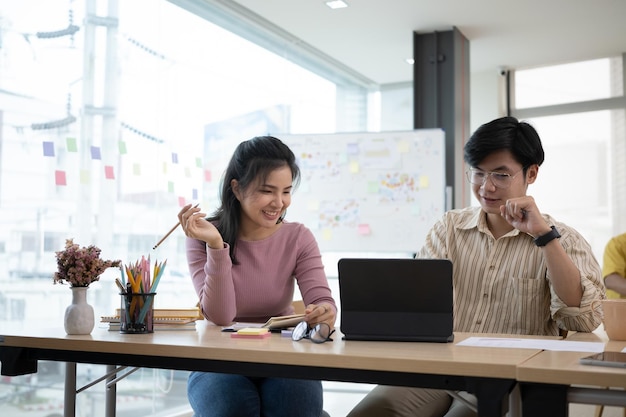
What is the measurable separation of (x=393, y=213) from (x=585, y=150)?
2.57 m

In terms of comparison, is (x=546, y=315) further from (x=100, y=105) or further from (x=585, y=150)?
(x=585, y=150)

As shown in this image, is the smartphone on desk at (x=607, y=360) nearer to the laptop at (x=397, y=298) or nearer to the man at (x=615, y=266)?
the laptop at (x=397, y=298)

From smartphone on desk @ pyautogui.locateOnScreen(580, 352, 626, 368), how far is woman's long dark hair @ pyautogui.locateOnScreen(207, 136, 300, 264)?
47.3 inches

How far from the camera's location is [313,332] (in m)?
1.64

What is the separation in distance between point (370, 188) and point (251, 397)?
3373mm

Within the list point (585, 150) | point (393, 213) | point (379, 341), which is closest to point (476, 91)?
point (585, 150)

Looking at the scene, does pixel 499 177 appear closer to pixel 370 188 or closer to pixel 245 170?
pixel 245 170

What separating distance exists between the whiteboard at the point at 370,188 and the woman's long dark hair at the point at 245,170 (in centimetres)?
272

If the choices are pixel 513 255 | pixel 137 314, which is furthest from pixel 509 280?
pixel 137 314

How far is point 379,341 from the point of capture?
64.3 inches

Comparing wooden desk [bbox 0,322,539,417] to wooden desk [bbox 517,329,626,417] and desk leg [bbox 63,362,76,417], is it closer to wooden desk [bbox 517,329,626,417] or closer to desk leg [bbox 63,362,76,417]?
wooden desk [bbox 517,329,626,417]

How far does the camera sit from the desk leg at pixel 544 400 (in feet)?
3.99

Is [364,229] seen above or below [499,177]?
below

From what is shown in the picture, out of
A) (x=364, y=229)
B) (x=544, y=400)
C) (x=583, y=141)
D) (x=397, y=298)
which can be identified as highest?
(x=583, y=141)
